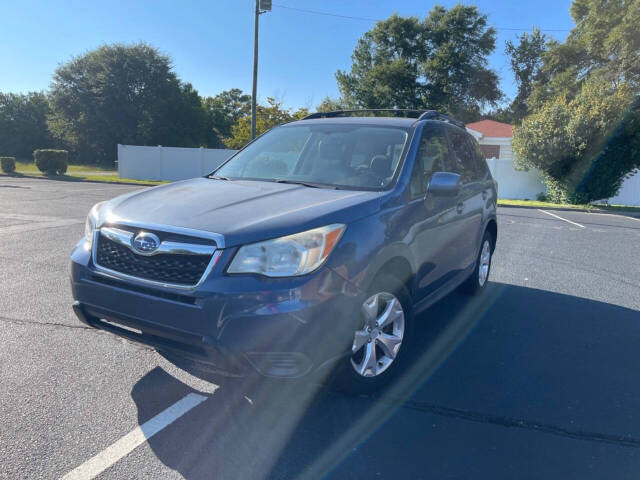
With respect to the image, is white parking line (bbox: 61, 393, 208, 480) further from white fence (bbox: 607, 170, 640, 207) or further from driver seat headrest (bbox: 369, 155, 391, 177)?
white fence (bbox: 607, 170, 640, 207)

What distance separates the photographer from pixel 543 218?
14539 millimetres

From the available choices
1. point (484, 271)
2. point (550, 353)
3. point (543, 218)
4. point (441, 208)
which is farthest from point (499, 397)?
point (543, 218)

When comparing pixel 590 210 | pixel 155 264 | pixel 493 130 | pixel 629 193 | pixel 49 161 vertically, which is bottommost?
pixel 49 161

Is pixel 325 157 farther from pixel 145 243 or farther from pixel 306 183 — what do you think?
pixel 145 243

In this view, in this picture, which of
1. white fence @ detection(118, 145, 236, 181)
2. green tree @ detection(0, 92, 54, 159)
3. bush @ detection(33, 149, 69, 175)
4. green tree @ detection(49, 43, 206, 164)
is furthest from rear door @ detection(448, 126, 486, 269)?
green tree @ detection(0, 92, 54, 159)

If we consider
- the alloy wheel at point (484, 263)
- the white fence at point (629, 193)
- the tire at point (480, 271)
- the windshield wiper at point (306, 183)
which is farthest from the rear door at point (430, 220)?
the white fence at point (629, 193)

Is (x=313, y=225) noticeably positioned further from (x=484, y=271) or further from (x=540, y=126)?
(x=540, y=126)

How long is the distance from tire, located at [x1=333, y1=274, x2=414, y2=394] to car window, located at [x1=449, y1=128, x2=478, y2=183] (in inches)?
66.4

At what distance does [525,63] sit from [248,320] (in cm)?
5237

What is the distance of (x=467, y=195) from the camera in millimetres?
4703

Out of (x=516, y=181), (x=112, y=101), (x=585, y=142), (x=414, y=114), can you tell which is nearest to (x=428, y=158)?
(x=414, y=114)

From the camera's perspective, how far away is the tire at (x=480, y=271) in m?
5.48

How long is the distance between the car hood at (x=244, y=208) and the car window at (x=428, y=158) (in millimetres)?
536

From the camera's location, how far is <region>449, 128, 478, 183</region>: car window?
469 centimetres
